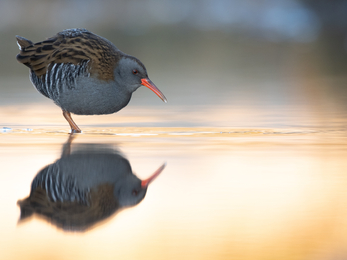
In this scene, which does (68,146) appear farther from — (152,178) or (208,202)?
(208,202)

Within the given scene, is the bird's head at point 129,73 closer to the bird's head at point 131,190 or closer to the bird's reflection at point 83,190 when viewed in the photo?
the bird's reflection at point 83,190

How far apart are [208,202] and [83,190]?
0.74m

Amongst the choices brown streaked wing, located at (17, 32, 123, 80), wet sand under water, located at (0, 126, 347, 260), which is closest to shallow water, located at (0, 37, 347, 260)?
wet sand under water, located at (0, 126, 347, 260)

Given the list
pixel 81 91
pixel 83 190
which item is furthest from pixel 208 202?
pixel 81 91

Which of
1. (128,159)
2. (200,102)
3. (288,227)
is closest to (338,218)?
(288,227)

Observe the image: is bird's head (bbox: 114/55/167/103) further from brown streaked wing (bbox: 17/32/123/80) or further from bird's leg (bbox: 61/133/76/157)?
bird's leg (bbox: 61/133/76/157)

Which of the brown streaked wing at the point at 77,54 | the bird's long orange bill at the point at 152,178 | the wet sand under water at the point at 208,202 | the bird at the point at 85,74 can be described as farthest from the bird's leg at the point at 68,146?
the bird's long orange bill at the point at 152,178

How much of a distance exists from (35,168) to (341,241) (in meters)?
2.29

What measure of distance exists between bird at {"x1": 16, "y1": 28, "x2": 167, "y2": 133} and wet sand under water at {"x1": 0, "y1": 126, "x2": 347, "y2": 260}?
25.2 inches

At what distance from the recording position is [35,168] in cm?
464

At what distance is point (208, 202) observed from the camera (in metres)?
3.79

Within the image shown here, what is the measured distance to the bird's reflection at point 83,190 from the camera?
3504 millimetres

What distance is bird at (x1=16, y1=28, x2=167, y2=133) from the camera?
21.8 feet

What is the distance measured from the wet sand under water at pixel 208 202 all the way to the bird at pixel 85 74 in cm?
64
